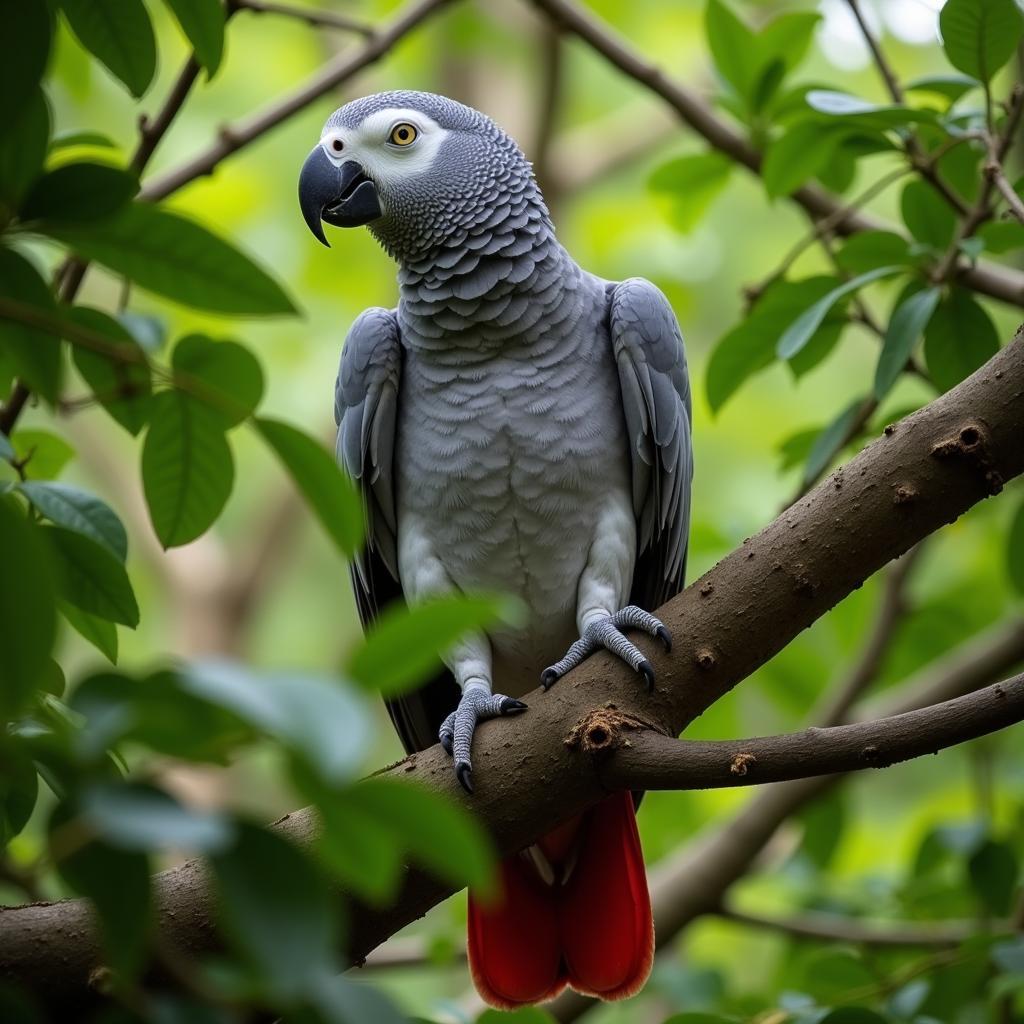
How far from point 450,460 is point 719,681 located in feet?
2.36

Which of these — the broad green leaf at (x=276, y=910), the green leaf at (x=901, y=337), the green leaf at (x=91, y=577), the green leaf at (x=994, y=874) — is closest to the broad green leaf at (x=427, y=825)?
the broad green leaf at (x=276, y=910)

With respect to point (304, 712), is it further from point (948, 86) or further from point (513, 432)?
point (948, 86)

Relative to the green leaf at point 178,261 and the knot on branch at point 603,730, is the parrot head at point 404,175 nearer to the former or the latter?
the knot on branch at point 603,730

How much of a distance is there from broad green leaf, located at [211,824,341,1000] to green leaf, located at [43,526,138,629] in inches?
29.4

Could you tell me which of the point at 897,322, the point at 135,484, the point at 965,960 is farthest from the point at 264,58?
the point at 965,960

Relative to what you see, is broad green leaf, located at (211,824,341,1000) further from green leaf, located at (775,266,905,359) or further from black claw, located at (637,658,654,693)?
green leaf, located at (775,266,905,359)

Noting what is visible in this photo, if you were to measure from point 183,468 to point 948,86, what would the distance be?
1.38 metres

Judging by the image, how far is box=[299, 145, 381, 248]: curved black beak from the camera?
2199 millimetres

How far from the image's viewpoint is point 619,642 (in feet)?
5.53

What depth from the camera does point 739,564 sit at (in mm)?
1561

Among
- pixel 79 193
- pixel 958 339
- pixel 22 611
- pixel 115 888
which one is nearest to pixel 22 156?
pixel 79 193

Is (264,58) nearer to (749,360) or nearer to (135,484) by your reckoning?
(135,484)

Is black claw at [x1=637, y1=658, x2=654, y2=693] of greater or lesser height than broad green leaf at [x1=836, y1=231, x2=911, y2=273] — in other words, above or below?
below

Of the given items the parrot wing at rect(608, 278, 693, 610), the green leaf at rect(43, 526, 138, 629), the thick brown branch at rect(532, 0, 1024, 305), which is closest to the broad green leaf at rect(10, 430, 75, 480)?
the green leaf at rect(43, 526, 138, 629)
